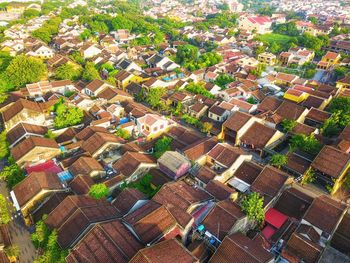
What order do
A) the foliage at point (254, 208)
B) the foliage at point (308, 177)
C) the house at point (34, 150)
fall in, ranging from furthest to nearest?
the house at point (34, 150) < the foliage at point (308, 177) < the foliage at point (254, 208)

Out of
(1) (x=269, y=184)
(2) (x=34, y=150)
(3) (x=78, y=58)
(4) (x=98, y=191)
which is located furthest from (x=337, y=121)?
(3) (x=78, y=58)

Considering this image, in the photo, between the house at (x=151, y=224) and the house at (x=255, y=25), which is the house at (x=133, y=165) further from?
the house at (x=255, y=25)

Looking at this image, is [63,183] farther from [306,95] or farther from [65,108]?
[306,95]

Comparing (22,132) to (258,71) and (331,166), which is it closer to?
(331,166)

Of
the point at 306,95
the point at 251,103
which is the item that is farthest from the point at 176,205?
the point at 306,95

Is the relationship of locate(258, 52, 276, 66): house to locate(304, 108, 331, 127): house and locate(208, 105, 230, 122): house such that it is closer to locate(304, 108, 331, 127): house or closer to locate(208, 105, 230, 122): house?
locate(304, 108, 331, 127): house

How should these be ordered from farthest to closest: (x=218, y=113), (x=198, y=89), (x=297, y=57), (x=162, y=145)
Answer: (x=297, y=57), (x=198, y=89), (x=218, y=113), (x=162, y=145)

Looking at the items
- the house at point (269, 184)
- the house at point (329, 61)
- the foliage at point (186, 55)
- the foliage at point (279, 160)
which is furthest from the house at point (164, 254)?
the house at point (329, 61)
